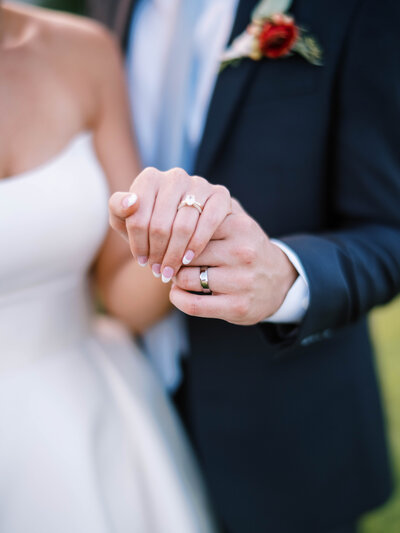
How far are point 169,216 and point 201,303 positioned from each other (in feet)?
0.59

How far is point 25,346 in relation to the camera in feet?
4.29

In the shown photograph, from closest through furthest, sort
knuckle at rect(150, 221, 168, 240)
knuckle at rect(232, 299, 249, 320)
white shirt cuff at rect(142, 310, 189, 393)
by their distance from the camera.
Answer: knuckle at rect(150, 221, 168, 240), knuckle at rect(232, 299, 249, 320), white shirt cuff at rect(142, 310, 189, 393)

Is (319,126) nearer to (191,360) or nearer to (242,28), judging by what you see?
(242,28)

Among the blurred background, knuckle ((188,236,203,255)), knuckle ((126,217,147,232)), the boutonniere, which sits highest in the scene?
the boutonniere

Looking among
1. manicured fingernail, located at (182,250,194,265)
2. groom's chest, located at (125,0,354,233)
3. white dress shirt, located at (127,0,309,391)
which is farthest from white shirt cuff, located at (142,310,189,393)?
manicured fingernail, located at (182,250,194,265)

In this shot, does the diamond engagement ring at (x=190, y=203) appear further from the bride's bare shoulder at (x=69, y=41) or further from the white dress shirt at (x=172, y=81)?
the bride's bare shoulder at (x=69, y=41)

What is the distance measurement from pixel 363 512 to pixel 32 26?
5.73 feet

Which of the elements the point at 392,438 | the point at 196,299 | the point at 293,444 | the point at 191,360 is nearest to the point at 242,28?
the point at 196,299

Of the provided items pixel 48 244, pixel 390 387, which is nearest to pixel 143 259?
pixel 48 244

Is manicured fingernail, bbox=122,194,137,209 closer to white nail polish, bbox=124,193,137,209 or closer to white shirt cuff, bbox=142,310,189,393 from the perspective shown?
white nail polish, bbox=124,193,137,209

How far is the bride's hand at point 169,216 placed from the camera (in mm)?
800

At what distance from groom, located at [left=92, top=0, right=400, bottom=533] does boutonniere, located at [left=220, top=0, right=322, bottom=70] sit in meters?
0.02

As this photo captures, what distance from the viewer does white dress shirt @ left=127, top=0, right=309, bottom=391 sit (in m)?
1.41

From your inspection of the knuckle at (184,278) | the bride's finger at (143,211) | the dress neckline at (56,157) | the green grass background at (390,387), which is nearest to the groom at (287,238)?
the knuckle at (184,278)
